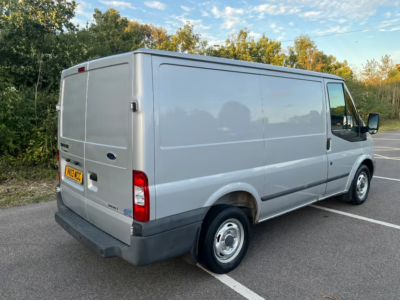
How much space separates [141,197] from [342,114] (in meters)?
3.48

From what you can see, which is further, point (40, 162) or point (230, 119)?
point (40, 162)

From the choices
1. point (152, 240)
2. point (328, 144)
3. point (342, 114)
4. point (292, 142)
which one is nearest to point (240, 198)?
point (292, 142)

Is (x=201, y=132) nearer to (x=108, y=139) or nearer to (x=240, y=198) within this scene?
(x=108, y=139)

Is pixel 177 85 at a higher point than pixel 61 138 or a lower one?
higher

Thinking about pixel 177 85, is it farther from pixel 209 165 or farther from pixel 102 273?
pixel 102 273

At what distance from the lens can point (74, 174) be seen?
3277mm

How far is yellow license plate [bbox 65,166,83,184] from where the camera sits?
315 cm

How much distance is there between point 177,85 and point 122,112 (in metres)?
0.52

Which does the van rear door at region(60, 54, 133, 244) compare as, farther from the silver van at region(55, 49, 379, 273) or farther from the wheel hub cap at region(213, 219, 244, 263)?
the wheel hub cap at region(213, 219, 244, 263)

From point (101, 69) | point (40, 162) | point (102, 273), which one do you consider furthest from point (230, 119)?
point (40, 162)

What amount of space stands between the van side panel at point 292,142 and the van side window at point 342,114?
0.29 meters

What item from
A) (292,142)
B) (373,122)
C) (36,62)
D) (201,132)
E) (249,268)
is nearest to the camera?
(201,132)

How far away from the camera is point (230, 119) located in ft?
9.73

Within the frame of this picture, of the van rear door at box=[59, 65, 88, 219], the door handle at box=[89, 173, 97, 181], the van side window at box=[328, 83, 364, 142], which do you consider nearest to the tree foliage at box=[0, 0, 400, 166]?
the van rear door at box=[59, 65, 88, 219]
